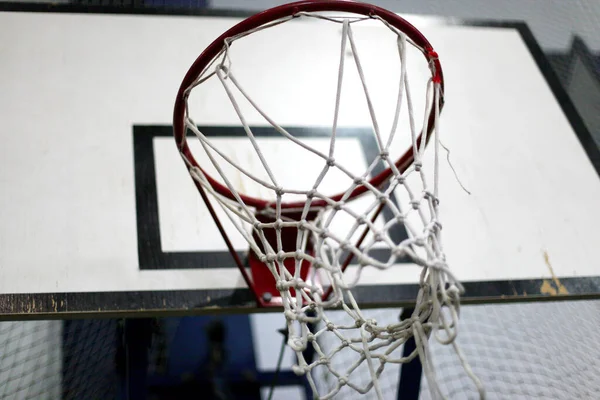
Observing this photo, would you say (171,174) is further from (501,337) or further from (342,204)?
(501,337)

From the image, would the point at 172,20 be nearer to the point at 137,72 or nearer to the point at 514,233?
the point at 137,72

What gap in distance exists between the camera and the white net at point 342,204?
3.92ft

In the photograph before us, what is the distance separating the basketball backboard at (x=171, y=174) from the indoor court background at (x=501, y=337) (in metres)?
0.08

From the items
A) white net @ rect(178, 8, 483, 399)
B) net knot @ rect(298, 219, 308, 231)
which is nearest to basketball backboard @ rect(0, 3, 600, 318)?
white net @ rect(178, 8, 483, 399)

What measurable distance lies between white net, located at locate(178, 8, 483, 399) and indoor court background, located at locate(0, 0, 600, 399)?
0.68 feet

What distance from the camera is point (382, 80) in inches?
71.7

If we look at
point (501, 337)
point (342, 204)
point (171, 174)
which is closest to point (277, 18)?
point (342, 204)

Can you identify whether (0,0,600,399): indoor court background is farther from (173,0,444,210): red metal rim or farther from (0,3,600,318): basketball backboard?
(173,0,444,210): red metal rim

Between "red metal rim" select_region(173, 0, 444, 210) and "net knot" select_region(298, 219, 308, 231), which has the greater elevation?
"red metal rim" select_region(173, 0, 444, 210)

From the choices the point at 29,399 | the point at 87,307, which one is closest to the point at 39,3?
the point at 87,307

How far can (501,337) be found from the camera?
6.74ft

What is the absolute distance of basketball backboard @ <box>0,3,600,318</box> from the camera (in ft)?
5.06

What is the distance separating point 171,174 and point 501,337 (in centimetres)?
103

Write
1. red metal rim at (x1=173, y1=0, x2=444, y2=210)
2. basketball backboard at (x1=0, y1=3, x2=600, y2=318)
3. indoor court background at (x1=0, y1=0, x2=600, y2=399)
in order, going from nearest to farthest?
red metal rim at (x1=173, y1=0, x2=444, y2=210) → basketball backboard at (x1=0, y1=3, x2=600, y2=318) → indoor court background at (x1=0, y1=0, x2=600, y2=399)
